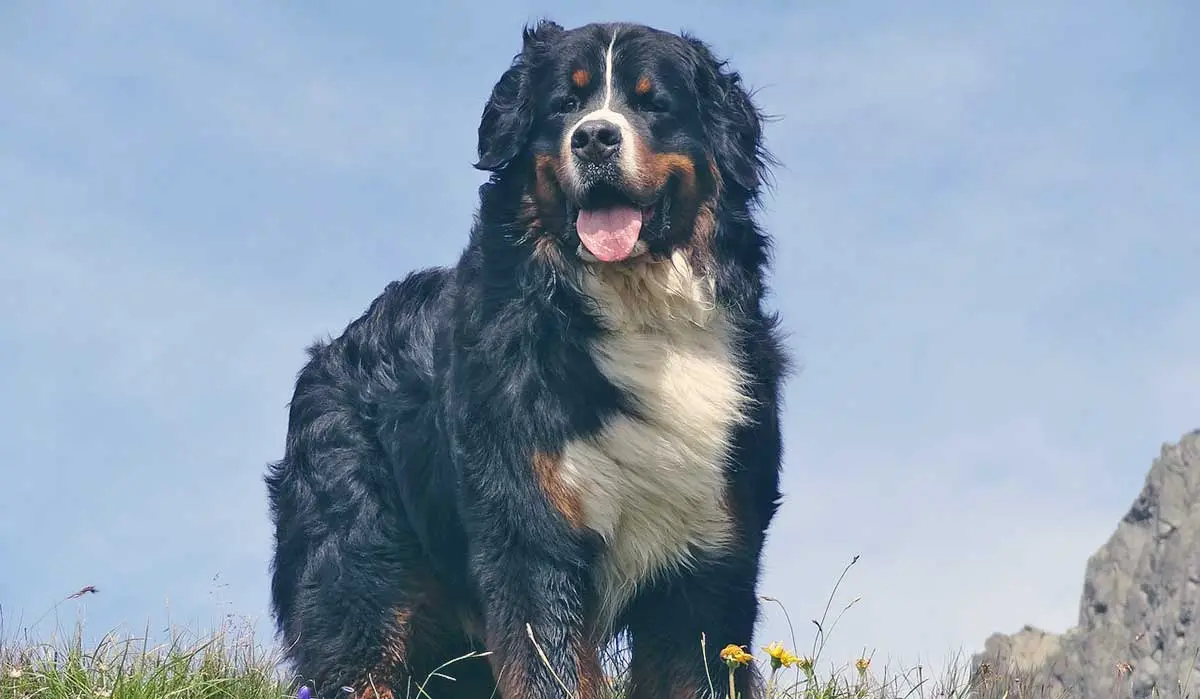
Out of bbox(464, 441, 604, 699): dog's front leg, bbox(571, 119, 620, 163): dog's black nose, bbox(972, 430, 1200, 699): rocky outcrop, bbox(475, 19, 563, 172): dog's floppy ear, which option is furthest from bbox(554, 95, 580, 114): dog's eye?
bbox(972, 430, 1200, 699): rocky outcrop

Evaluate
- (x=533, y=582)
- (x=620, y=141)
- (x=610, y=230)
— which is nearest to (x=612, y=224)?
(x=610, y=230)

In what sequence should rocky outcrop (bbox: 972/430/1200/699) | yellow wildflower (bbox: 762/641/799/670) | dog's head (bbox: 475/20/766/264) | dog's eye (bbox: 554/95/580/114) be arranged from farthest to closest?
rocky outcrop (bbox: 972/430/1200/699) → dog's eye (bbox: 554/95/580/114) → dog's head (bbox: 475/20/766/264) → yellow wildflower (bbox: 762/641/799/670)

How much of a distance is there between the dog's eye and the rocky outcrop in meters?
42.9

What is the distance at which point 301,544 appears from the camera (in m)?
5.77

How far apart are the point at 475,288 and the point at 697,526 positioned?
114cm

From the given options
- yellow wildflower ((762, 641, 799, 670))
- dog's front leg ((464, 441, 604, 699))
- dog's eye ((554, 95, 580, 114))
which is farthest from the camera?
dog's eye ((554, 95, 580, 114))

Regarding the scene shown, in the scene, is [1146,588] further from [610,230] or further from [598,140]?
[598,140]

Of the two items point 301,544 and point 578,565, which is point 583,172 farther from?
point 301,544

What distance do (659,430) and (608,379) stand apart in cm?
25

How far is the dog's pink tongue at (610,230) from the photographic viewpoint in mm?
4715

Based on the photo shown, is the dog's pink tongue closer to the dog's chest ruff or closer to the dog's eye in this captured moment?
the dog's chest ruff

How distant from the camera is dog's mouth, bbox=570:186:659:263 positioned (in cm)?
471

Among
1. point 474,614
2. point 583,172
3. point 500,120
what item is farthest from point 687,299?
point 474,614

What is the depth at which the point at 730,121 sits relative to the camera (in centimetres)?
508
